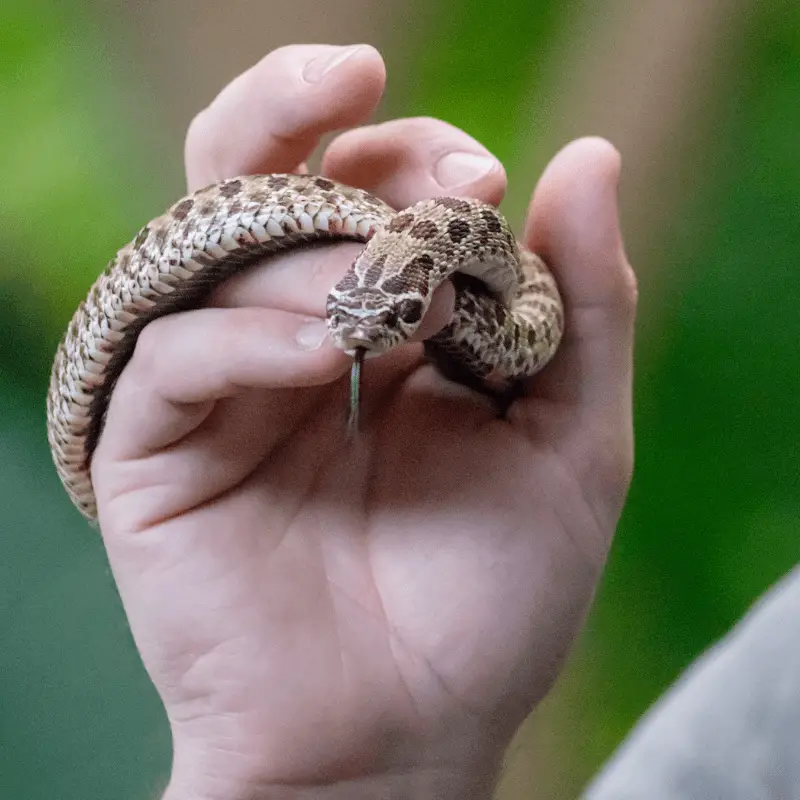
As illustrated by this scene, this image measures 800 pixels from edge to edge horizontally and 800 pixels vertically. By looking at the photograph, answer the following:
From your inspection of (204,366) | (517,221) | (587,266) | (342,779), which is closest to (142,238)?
(204,366)

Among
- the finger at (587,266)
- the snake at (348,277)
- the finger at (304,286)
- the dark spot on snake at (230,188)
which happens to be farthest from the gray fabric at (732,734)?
the dark spot on snake at (230,188)

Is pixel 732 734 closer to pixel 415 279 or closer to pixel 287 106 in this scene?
pixel 415 279

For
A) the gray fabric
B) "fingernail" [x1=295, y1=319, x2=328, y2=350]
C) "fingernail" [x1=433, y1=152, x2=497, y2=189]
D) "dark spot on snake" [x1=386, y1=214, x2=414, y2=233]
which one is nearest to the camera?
"fingernail" [x1=295, y1=319, x2=328, y2=350]

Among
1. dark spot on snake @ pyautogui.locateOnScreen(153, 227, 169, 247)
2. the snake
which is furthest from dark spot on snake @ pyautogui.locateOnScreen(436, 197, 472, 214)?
dark spot on snake @ pyautogui.locateOnScreen(153, 227, 169, 247)

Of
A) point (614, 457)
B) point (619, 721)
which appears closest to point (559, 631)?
point (614, 457)

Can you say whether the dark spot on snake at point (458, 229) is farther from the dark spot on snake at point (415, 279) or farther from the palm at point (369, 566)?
the palm at point (369, 566)

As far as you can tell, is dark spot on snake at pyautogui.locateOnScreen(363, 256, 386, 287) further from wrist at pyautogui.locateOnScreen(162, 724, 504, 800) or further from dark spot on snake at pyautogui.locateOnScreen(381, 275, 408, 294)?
wrist at pyautogui.locateOnScreen(162, 724, 504, 800)

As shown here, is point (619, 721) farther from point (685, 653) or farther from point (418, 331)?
point (418, 331)
